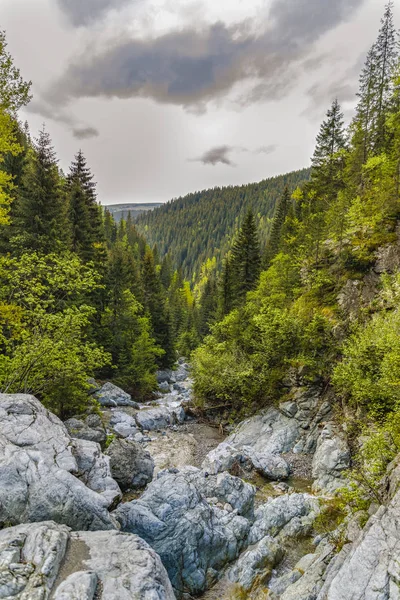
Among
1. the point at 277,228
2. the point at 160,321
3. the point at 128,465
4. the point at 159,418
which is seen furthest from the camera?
the point at 277,228

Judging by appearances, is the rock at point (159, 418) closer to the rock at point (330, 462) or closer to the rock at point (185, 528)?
the rock at point (330, 462)

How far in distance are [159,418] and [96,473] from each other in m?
16.4

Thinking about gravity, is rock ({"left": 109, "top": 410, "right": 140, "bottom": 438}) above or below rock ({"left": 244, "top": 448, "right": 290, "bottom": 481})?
below

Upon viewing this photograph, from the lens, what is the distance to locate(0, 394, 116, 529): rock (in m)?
6.98

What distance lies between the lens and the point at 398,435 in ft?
28.1

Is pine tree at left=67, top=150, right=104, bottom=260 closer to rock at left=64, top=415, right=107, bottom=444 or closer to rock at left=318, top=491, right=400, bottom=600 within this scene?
rock at left=64, top=415, right=107, bottom=444

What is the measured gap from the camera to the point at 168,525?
934 cm

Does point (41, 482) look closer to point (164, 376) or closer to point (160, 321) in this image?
point (164, 376)

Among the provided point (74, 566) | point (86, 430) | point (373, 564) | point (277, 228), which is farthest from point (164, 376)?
point (373, 564)

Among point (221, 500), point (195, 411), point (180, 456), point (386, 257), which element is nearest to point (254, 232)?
point (386, 257)

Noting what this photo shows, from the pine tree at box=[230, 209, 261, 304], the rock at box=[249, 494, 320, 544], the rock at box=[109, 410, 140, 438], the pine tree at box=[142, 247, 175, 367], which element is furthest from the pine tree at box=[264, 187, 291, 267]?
the rock at box=[249, 494, 320, 544]

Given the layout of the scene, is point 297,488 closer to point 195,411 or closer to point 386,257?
point 195,411

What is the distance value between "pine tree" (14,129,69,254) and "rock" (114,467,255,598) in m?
16.0

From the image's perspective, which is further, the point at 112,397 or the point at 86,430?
the point at 112,397
